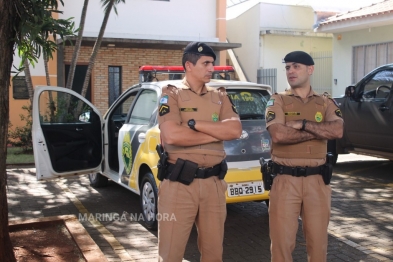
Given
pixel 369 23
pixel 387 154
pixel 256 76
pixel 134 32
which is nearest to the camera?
pixel 387 154

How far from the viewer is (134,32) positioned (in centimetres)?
1422

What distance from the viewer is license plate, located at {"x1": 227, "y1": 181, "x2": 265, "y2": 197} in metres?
5.10

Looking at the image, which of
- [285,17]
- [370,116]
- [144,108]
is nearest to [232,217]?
[144,108]

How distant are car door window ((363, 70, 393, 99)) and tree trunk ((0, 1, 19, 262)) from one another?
5997 millimetres

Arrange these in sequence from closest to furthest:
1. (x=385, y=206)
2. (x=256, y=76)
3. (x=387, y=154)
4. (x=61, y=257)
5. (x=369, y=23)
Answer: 1. (x=61, y=257)
2. (x=385, y=206)
3. (x=387, y=154)
4. (x=369, y=23)
5. (x=256, y=76)

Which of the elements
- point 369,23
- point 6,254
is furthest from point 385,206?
point 369,23

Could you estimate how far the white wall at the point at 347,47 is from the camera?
13453 mm

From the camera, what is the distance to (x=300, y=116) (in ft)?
12.1

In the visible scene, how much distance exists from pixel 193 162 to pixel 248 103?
98.6 inches

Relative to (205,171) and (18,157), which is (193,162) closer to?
(205,171)

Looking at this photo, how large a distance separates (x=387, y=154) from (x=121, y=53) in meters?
8.79

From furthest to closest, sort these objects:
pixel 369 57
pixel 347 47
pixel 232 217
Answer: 1. pixel 347 47
2. pixel 369 57
3. pixel 232 217

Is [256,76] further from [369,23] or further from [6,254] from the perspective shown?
[6,254]

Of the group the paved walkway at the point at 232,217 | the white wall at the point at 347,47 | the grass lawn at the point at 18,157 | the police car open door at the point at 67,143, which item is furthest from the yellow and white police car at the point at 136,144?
the white wall at the point at 347,47
